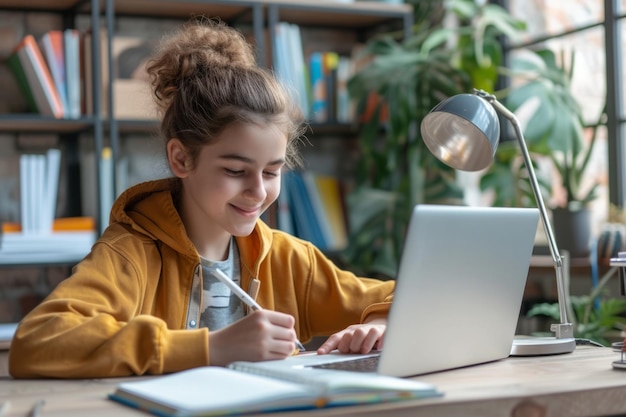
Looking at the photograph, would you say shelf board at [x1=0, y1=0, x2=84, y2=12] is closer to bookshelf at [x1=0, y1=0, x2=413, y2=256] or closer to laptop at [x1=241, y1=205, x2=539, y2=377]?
bookshelf at [x1=0, y1=0, x2=413, y2=256]

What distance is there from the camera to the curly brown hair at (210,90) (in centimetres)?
174

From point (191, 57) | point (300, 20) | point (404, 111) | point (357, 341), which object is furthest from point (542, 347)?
point (300, 20)

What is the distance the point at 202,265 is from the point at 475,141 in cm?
57

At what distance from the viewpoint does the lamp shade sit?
1.50 metres

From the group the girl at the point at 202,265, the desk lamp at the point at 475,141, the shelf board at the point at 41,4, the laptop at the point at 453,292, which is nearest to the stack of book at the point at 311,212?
the shelf board at the point at 41,4

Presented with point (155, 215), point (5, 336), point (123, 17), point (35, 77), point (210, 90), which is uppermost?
point (123, 17)

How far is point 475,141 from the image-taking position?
1557 mm

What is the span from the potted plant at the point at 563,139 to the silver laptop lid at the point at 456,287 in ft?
5.60

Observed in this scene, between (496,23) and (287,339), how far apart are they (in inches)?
90.3

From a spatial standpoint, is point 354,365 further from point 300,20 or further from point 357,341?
point 300,20

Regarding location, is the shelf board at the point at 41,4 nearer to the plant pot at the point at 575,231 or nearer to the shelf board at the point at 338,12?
the shelf board at the point at 338,12

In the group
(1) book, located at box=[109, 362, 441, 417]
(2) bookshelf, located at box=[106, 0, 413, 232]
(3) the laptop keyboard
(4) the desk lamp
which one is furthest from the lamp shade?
(2) bookshelf, located at box=[106, 0, 413, 232]

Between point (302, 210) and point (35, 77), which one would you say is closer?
point (35, 77)

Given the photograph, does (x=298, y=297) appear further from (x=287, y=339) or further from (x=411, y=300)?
(x=411, y=300)
